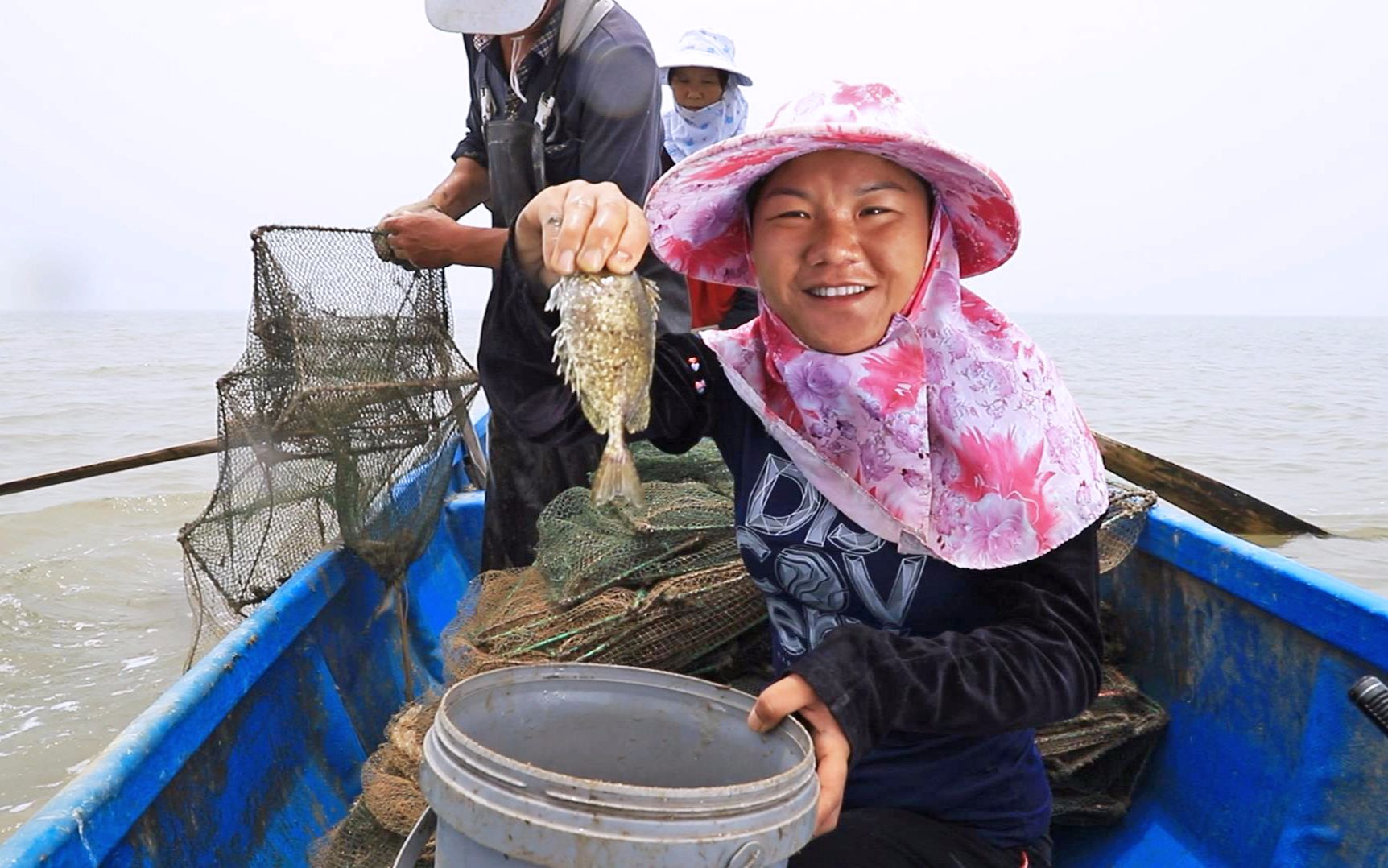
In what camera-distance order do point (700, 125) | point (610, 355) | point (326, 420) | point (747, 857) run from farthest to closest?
point (700, 125)
point (326, 420)
point (610, 355)
point (747, 857)

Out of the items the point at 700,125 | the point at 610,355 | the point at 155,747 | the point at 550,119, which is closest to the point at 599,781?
the point at 610,355

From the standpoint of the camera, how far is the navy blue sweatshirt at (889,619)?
1.69 metres

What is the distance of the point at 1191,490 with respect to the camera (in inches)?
223

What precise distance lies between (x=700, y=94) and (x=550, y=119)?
3624mm

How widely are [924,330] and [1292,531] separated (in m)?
5.35

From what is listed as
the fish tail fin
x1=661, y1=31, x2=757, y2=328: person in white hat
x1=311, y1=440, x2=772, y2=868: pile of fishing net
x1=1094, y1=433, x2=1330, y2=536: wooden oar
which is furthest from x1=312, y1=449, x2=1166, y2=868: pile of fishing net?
x1=661, y1=31, x2=757, y2=328: person in white hat

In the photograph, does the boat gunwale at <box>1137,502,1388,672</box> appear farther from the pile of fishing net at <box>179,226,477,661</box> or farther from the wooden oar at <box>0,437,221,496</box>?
the wooden oar at <box>0,437,221,496</box>

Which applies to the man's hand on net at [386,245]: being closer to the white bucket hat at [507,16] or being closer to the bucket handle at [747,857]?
the white bucket hat at [507,16]

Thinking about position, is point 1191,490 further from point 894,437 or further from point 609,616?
point 894,437

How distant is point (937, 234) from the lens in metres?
2.13

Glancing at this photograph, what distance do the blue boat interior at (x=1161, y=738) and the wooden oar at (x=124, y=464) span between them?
2.34 m

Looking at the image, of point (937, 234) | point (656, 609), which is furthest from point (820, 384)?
point (656, 609)

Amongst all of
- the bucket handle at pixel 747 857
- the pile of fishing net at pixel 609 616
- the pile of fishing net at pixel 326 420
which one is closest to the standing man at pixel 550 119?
the pile of fishing net at pixel 609 616

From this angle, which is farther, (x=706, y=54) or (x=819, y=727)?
(x=706, y=54)
